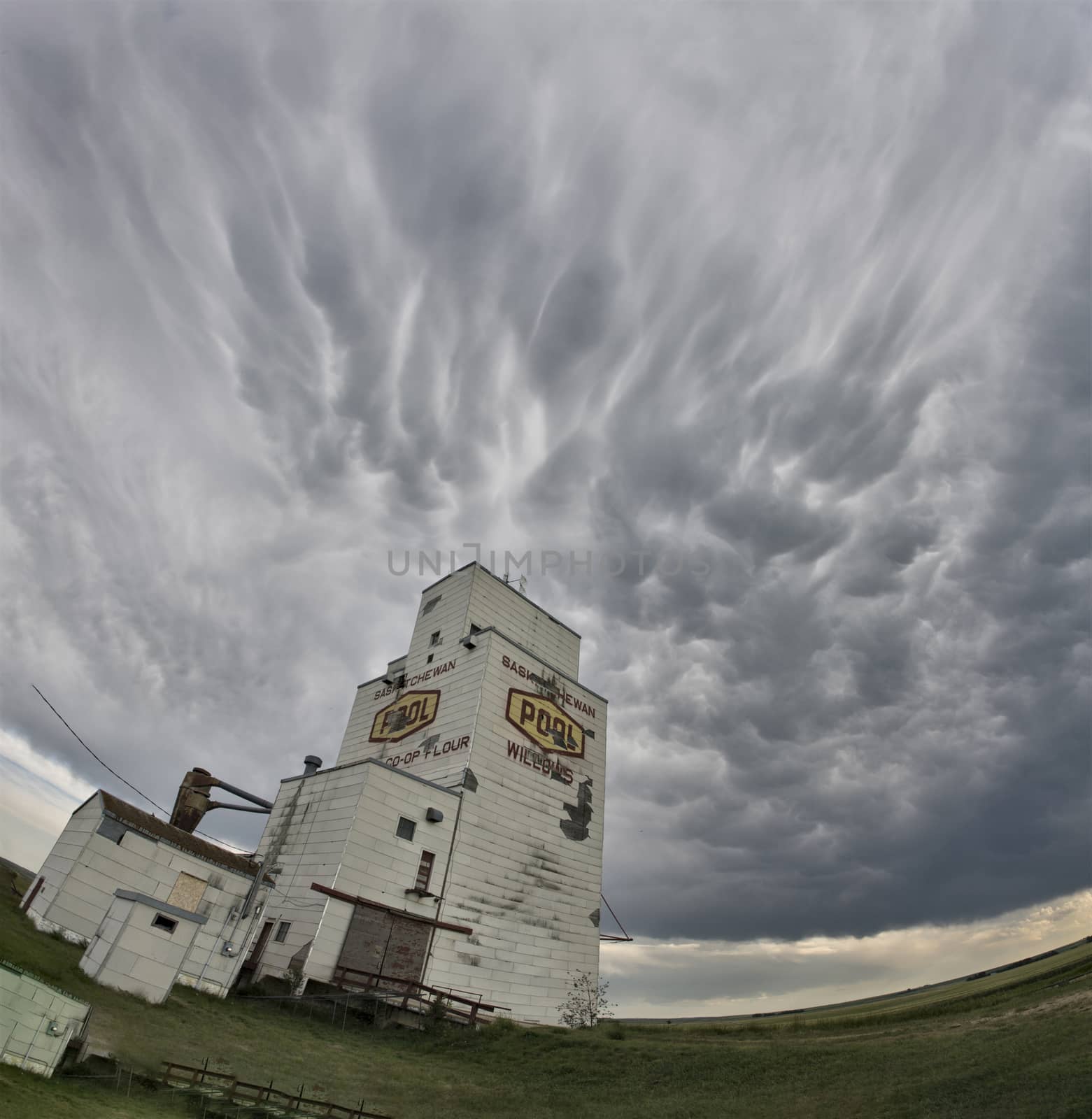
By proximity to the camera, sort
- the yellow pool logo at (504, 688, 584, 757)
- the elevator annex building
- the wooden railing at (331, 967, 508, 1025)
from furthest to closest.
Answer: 1. the yellow pool logo at (504, 688, 584, 757)
2. the wooden railing at (331, 967, 508, 1025)
3. the elevator annex building

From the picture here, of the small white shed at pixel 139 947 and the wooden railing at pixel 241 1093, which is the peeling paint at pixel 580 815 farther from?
the wooden railing at pixel 241 1093

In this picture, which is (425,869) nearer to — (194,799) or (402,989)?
(402,989)

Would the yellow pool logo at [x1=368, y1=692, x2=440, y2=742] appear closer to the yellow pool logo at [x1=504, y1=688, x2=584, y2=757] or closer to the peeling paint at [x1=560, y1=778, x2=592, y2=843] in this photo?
the yellow pool logo at [x1=504, y1=688, x2=584, y2=757]

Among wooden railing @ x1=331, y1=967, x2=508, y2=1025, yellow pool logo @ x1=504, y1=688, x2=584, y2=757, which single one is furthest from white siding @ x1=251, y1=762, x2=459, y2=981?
yellow pool logo @ x1=504, y1=688, x2=584, y2=757

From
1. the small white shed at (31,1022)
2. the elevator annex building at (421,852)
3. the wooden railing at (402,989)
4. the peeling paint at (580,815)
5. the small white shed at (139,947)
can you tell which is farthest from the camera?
the peeling paint at (580,815)

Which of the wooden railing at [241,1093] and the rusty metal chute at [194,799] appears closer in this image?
the wooden railing at [241,1093]

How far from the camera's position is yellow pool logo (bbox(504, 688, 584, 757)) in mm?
41156

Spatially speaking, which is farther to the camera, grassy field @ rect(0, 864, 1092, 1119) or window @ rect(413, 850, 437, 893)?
window @ rect(413, 850, 437, 893)

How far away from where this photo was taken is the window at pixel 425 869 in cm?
3247

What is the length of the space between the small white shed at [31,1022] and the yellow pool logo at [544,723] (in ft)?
92.8

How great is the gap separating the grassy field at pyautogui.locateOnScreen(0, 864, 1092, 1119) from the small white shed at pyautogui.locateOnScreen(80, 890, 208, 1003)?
50cm

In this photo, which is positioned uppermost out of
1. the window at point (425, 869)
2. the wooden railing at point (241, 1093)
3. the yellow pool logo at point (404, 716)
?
the yellow pool logo at point (404, 716)

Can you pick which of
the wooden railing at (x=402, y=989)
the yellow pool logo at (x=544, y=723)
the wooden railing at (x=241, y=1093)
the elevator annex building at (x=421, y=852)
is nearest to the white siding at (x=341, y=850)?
the elevator annex building at (x=421, y=852)

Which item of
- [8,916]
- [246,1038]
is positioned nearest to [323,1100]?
[246,1038]
